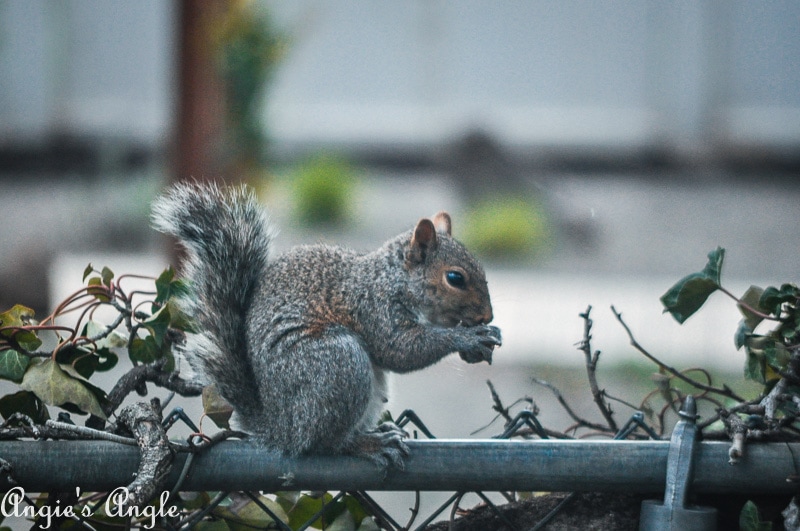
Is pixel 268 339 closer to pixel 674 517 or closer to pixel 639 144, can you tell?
pixel 674 517

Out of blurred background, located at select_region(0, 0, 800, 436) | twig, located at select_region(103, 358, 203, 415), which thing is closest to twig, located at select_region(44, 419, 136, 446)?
twig, located at select_region(103, 358, 203, 415)

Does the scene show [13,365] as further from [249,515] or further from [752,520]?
[752,520]

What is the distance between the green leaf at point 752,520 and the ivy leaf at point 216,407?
19.5 inches

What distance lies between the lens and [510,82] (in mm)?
7293

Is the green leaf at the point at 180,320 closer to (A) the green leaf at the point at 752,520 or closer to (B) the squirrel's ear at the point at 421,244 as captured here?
(B) the squirrel's ear at the point at 421,244

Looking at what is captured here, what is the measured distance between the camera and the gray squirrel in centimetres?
95

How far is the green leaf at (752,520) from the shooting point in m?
0.76

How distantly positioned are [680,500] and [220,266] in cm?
52

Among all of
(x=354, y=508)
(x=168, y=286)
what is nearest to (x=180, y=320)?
(x=168, y=286)

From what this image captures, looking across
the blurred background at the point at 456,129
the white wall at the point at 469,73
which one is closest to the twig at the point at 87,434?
the blurred background at the point at 456,129

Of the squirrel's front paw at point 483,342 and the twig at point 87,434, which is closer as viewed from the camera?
the twig at point 87,434

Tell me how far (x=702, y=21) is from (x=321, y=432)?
22.8ft

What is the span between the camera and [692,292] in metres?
0.90

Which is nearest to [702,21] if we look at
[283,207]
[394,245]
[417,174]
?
[417,174]
